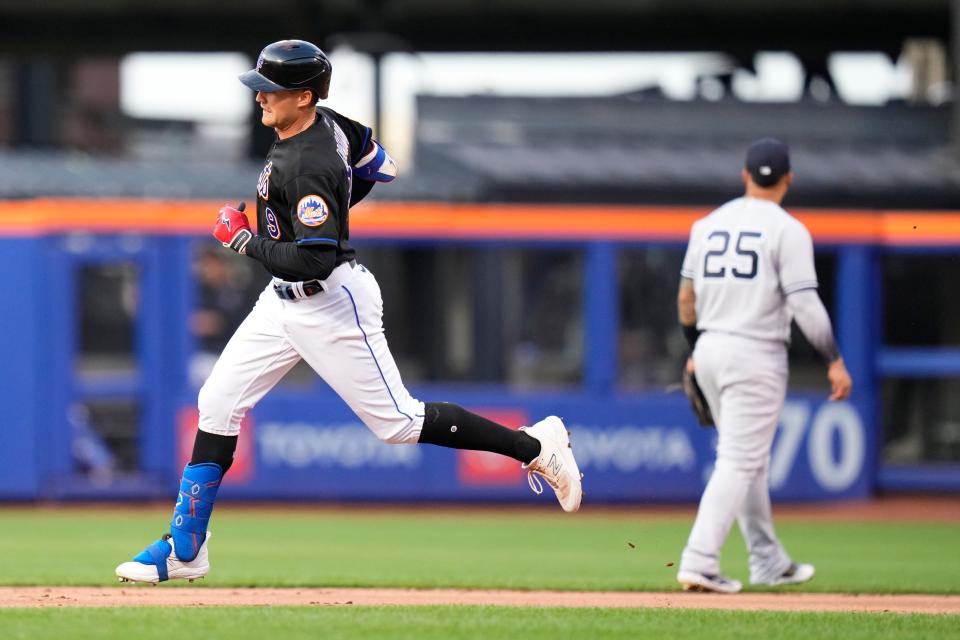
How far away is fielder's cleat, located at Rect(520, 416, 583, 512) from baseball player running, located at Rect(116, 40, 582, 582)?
159mm

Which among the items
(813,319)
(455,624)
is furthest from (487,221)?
(455,624)

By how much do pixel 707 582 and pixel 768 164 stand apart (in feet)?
6.05

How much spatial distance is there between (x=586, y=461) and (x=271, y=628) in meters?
7.94

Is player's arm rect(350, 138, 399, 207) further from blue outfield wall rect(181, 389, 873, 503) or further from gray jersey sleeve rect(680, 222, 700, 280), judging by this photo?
blue outfield wall rect(181, 389, 873, 503)

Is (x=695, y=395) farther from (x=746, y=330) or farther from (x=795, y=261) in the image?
(x=795, y=261)

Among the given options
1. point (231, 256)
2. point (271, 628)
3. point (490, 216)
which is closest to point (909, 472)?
point (490, 216)

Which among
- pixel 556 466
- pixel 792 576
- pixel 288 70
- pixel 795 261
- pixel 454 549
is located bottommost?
pixel 454 549

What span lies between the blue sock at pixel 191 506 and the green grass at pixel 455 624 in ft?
0.90

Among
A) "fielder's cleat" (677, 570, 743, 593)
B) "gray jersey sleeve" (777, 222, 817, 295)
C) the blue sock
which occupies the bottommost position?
"fielder's cleat" (677, 570, 743, 593)

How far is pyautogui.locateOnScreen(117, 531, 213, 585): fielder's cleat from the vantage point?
19.8 feet

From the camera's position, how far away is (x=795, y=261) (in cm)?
711

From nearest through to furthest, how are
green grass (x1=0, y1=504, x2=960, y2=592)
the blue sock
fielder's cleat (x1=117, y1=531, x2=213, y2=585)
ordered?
fielder's cleat (x1=117, y1=531, x2=213, y2=585) → the blue sock → green grass (x1=0, y1=504, x2=960, y2=592)

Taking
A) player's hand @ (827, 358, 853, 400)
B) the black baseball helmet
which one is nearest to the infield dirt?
player's hand @ (827, 358, 853, 400)

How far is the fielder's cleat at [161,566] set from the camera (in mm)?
6047
